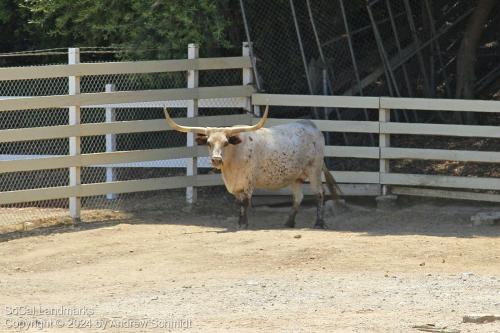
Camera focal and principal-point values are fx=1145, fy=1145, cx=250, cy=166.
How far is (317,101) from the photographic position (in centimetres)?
1487

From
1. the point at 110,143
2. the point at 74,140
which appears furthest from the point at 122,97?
the point at 110,143

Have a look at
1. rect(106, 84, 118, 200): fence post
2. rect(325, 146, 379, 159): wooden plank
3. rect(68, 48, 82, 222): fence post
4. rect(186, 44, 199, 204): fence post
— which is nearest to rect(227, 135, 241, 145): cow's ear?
rect(186, 44, 199, 204): fence post

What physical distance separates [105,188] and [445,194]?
4.31m

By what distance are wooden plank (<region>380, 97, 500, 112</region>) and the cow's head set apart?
6.34 feet

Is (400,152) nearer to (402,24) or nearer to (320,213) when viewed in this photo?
(320,213)

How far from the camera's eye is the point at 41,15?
707 inches

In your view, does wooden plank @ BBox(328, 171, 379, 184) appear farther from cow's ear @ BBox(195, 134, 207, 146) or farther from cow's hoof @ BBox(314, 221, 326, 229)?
cow's ear @ BBox(195, 134, 207, 146)

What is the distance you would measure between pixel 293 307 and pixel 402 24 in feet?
30.8

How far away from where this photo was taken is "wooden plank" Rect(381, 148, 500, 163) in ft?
46.4

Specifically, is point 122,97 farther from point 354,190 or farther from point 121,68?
point 354,190

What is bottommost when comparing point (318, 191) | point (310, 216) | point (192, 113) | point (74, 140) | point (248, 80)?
point (310, 216)

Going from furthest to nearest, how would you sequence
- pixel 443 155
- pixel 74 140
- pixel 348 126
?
pixel 348 126
pixel 443 155
pixel 74 140

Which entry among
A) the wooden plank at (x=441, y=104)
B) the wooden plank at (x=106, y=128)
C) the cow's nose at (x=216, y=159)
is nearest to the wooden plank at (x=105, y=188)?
the wooden plank at (x=106, y=128)

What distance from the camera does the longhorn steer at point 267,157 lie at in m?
13.6
